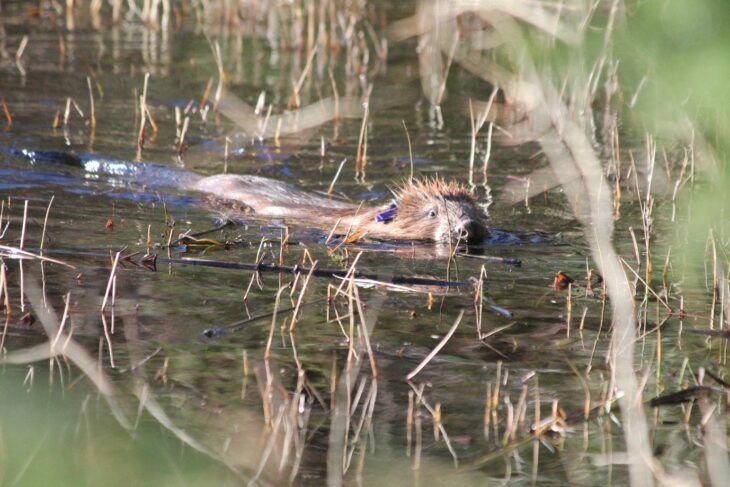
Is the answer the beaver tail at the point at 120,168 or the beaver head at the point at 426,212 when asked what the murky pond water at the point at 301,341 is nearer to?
the beaver tail at the point at 120,168

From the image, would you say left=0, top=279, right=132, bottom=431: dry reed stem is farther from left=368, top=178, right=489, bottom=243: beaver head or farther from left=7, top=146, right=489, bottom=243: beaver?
left=368, top=178, right=489, bottom=243: beaver head

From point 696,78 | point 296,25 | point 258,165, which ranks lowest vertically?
point 696,78

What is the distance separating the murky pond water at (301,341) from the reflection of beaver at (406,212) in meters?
0.19

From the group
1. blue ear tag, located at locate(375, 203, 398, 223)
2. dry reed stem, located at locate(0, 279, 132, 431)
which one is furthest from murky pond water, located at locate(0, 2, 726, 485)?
blue ear tag, located at locate(375, 203, 398, 223)

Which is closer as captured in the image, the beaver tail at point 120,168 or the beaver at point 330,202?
the beaver at point 330,202

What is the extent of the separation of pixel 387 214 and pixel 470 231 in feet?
2.27

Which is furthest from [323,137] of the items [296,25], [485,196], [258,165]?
[296,25]

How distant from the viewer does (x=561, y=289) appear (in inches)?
245

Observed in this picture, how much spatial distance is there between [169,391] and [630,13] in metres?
2.54

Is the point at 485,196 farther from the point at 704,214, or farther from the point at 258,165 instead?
the point at 704,214

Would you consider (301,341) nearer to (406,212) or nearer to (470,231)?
(470,231)

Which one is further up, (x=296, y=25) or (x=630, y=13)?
(x=296, y=25)

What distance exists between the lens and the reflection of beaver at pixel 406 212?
24.7ft

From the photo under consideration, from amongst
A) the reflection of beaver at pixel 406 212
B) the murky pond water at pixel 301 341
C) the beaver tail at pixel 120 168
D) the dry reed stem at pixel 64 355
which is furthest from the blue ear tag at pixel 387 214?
the dry reed stem at pixel 64 355
